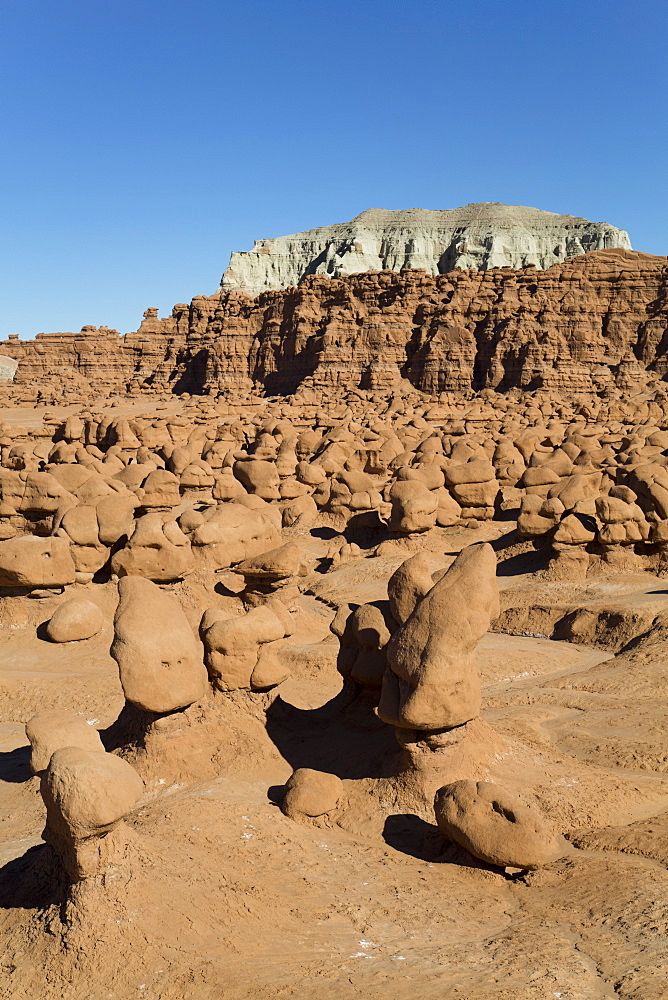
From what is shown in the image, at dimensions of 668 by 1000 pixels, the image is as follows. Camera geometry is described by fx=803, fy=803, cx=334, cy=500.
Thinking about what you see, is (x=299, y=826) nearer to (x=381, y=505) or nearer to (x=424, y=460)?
(x=381, y=505)

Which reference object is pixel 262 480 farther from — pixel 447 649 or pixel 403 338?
pixel 403 338

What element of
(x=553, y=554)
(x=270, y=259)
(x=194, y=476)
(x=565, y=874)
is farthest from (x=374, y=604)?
(x=270, y=259)

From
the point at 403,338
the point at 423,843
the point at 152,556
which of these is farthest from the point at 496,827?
the point at 403,338

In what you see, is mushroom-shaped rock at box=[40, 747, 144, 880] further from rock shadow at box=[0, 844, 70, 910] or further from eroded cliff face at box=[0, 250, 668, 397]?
eroded cliff face at box=[0, 250, 668, 397]

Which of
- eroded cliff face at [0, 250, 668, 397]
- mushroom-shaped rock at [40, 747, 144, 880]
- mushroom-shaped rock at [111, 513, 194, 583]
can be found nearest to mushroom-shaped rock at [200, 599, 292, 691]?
mushroom-shaped rock at [40, 747, 144, 880]

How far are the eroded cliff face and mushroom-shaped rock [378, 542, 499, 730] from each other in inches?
1286

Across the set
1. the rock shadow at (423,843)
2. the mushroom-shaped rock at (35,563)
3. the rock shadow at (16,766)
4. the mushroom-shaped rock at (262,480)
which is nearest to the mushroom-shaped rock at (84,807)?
the rock shadow at (423,843)

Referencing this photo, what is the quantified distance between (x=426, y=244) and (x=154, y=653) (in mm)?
69352

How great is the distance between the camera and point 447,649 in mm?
5305

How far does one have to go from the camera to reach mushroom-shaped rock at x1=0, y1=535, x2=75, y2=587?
9.05 m

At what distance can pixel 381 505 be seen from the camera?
49.0 ft

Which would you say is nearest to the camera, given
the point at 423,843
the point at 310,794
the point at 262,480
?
the point at 423,843

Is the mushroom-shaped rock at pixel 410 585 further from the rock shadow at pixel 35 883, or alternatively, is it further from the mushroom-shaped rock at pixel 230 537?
the mushroom-shaped rock at pixel 230 537

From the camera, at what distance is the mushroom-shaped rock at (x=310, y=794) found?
5.38 m
